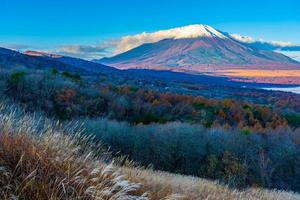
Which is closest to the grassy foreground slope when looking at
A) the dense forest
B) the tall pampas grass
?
the tall pampas grass

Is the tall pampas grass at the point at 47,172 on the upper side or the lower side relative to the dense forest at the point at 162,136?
upper

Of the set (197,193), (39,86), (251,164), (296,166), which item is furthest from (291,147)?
(197,193)

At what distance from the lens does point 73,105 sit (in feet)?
127

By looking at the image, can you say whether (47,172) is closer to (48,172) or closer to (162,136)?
(48,172)

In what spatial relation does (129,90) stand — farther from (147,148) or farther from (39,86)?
(147,148)

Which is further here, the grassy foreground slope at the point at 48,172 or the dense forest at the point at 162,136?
the dense forest at the point at 162,136

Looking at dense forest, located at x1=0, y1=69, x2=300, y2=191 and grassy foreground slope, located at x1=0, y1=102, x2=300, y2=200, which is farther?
dense forest, located at x1=0, y1=69, x2=300, y2=191

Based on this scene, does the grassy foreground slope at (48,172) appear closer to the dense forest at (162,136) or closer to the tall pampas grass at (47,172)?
the tall pampas grass at (47,172)

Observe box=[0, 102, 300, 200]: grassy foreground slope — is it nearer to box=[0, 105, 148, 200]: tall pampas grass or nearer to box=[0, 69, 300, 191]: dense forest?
box=[0, 105, 148, 200]: tall pampas grass

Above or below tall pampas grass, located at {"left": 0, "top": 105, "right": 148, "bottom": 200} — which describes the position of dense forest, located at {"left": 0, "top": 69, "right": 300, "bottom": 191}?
below

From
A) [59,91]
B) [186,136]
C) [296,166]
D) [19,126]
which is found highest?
[19,126]

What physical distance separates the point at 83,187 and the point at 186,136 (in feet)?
103

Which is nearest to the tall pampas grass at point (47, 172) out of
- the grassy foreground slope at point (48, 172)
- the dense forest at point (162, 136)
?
the grassy foreground slope at point (48, 172)

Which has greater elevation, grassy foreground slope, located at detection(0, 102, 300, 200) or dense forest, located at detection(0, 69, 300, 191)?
grassy foreground slope, located at detection(0, 102, 300, 200)
